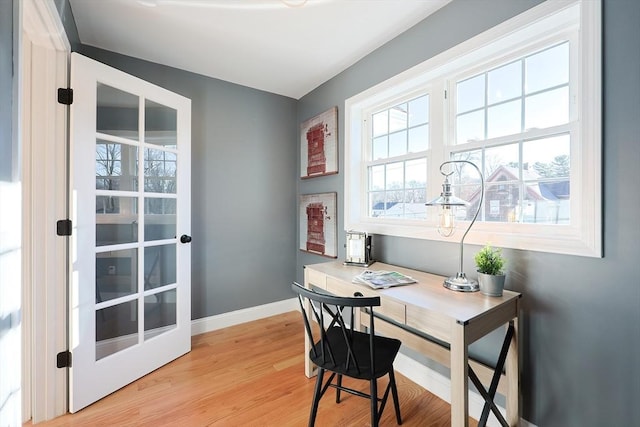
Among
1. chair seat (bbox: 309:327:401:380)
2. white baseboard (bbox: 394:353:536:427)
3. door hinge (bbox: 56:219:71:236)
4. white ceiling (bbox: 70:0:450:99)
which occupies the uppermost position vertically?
white ceiling (bbox: 70:0:450:99)

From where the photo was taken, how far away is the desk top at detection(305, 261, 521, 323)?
1180 mm

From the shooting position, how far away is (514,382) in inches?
53.2

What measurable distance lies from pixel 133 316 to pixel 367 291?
5.42 ft

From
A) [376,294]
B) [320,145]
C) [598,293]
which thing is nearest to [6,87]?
[376,294]

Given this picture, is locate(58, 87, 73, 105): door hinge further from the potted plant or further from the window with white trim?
the potted plant

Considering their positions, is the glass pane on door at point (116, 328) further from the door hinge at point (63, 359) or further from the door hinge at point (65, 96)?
the door hinge at point (65, 96)

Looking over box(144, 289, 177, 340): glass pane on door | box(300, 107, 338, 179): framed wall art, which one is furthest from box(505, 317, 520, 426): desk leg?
box(144, 289, 177, 340): glass pane on door

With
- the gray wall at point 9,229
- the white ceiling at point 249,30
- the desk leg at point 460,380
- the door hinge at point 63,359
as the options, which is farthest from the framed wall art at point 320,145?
the door hinge at point 63,359

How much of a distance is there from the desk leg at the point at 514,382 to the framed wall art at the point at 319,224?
1.50m

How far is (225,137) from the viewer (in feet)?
9.09

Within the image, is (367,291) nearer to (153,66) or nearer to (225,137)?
(225,137)

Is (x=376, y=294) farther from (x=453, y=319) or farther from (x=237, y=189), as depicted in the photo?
(x=237, y=189)

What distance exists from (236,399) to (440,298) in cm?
139

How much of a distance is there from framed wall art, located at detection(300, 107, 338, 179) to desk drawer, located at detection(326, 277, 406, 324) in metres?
1.18
